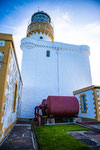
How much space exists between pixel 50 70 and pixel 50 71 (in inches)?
6.1

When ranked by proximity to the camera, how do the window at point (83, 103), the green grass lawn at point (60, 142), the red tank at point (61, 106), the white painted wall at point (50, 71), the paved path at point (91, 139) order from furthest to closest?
the white painted wall at point (50, 71) → the window at point (83, 103) → the red tank at point (61, 106) → the paved path at point (91, 139) → the green grass lawn at point (60, 142)

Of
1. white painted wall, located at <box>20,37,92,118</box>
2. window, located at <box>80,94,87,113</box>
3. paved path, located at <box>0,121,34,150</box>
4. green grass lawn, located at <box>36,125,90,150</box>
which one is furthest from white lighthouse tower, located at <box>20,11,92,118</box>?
green grass lawn, located at <box>36,125,90,150</box>

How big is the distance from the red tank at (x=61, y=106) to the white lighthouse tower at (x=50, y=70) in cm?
542

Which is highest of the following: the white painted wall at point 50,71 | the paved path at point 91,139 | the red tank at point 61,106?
the white painted wall at point 50,71

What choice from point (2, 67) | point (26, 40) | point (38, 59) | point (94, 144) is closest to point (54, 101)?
point (94, 144)

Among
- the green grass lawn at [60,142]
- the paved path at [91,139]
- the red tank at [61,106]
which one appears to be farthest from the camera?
the red tank at [61,106]

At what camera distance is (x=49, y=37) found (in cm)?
1836

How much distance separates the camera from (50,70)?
570 inches

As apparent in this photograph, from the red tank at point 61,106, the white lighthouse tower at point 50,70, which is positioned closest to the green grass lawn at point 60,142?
the red tank at point 61,106

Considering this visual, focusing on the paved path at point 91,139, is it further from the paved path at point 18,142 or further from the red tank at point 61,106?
the red tank at point 61,106

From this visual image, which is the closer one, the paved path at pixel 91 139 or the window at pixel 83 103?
the paved path at pixel 91 139

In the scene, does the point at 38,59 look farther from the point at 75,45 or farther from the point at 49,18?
the point at 49,18

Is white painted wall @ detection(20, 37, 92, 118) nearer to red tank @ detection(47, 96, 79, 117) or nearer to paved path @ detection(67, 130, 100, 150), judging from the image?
red tank @ detection(47, 96, 79, 117)

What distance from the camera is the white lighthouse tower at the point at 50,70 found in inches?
514
